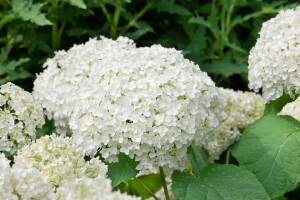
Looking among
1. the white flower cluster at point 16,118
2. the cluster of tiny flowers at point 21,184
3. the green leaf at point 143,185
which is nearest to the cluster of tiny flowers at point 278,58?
A: the green leaf at point 143,185

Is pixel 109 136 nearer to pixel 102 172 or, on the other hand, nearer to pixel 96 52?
pixel 102 172

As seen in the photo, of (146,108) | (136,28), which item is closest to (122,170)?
(146,108)

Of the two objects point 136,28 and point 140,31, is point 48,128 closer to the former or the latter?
point 140,31

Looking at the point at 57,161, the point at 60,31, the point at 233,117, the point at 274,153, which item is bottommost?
the point at 274,153

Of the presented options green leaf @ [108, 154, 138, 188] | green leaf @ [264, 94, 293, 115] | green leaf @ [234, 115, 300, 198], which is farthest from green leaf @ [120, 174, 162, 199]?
green leaf @ [264, 94, 293, 115]

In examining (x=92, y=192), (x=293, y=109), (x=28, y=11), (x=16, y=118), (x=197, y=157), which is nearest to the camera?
(x=92, y=192)

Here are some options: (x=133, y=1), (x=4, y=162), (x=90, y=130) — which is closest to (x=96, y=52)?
(x=90, y=130)

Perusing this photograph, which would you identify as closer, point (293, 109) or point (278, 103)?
point (278, 103)
